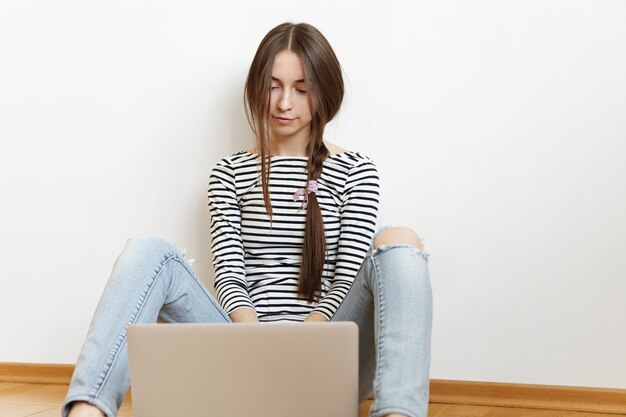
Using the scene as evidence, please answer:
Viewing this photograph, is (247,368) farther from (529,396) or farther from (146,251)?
(529,396)

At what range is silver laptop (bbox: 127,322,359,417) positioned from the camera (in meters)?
0.81

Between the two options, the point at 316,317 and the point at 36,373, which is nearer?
the point at 316,317

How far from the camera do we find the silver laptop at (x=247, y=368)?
2.64ft

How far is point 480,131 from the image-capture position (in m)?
1.44

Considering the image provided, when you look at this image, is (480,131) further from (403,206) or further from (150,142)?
(150,142)

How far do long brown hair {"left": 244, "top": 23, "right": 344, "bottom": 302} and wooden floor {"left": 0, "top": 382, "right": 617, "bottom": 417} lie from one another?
0.35 m

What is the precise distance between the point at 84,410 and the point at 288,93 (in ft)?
2.16

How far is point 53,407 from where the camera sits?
4.96 feet

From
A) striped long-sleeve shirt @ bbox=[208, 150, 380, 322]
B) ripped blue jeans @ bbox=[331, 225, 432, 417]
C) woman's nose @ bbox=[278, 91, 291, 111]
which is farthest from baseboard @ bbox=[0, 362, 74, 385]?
ripped blue jeans @ bbox=[331, 225, 432, 417]

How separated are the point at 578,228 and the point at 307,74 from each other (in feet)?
1.90

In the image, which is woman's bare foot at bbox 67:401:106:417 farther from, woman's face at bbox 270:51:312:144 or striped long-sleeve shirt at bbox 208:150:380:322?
woman's face at bbox 270:51:312:144

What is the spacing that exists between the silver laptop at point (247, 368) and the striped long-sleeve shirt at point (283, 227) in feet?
1.45

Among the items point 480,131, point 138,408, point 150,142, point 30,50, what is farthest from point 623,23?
point 30,50

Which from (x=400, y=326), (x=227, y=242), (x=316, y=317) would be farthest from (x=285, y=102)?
(x=400, y=326)
